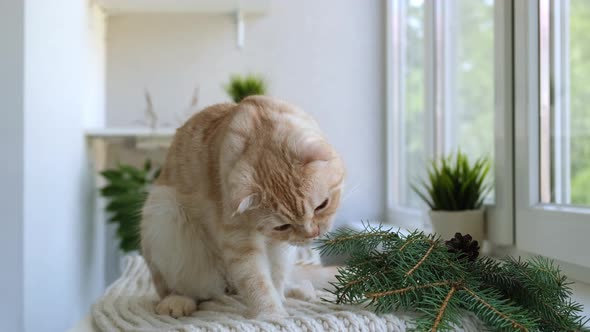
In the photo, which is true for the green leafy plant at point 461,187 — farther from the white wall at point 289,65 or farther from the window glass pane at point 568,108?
the white wall at point 289,65

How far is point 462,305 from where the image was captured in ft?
2.16

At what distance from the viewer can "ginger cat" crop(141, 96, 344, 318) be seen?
83cm

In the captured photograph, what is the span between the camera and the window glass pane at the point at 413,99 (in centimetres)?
205

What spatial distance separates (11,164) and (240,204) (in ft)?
3.02

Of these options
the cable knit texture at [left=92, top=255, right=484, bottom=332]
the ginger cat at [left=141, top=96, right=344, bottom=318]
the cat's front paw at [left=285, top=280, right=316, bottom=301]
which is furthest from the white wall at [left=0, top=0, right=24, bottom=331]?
the cat's front paw at [left=285, top=280, right=316, bottom=301]

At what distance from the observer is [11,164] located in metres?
1.44

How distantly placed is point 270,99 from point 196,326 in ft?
1.41

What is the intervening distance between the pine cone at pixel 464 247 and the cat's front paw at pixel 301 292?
1.05 ft

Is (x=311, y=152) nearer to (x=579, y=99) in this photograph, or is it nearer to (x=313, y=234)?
(x=313, y=234)

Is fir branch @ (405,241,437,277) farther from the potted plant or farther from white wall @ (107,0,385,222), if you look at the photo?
white wall @ (107,0,385,222)

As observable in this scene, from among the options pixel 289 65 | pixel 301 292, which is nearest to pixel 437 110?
pixel 289 65

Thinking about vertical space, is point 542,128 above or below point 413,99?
below

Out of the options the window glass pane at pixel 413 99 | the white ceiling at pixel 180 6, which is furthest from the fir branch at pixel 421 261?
the white ceiling at pixel 180 6

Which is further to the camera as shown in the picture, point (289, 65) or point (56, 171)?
point (289, 65)
